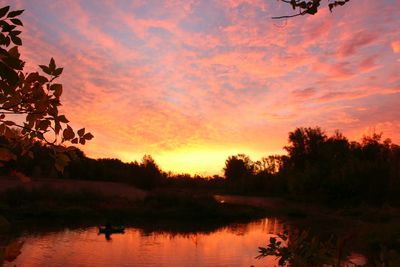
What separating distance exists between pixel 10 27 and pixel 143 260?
53.7 feet

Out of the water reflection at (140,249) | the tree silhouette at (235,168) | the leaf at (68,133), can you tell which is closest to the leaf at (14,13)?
the leaf at (68,133)

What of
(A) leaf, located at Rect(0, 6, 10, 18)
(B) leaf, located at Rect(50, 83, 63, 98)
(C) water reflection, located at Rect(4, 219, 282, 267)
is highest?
(A) leaf, located at Rect(0, 6, 10, 18)

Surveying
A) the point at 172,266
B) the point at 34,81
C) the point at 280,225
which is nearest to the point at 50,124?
the point at 34,81

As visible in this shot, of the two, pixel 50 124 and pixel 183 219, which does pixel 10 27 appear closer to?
pixel 50 124

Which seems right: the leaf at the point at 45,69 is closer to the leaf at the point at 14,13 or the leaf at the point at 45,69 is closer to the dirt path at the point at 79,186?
the leaf at the point at 14,13

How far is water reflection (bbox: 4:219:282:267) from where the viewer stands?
642 inches

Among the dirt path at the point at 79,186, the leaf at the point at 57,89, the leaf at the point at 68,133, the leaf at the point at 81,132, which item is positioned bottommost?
the leaf at the point at 68,133

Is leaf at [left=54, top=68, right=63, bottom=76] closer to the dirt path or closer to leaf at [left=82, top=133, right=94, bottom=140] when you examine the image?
leaf at [left=82, top=133, right=94, bottom=140]

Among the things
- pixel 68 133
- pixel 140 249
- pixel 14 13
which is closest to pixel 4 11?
pixel 14 13

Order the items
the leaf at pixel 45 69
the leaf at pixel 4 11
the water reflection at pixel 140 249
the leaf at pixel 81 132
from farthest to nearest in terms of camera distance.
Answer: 1. the water reflection at pixel 140 249
2. the leaf at pixel 81 132
3. the leaf at pixel 45 69
4. the leaf at pixel 4 11

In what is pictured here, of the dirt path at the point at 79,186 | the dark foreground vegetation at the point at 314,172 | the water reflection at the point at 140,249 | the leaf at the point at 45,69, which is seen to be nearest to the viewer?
the leaf at the point at 45,69

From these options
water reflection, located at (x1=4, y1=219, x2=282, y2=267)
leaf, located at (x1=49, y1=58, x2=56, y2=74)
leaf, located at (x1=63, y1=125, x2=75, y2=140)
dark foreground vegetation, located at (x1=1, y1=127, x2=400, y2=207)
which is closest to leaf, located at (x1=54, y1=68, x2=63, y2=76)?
leaf, located at (x1=49, y1=58, x2=56, y2=74)

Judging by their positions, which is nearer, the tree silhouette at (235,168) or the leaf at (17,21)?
the leaf at (17,21)

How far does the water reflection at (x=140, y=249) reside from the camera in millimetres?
16297
